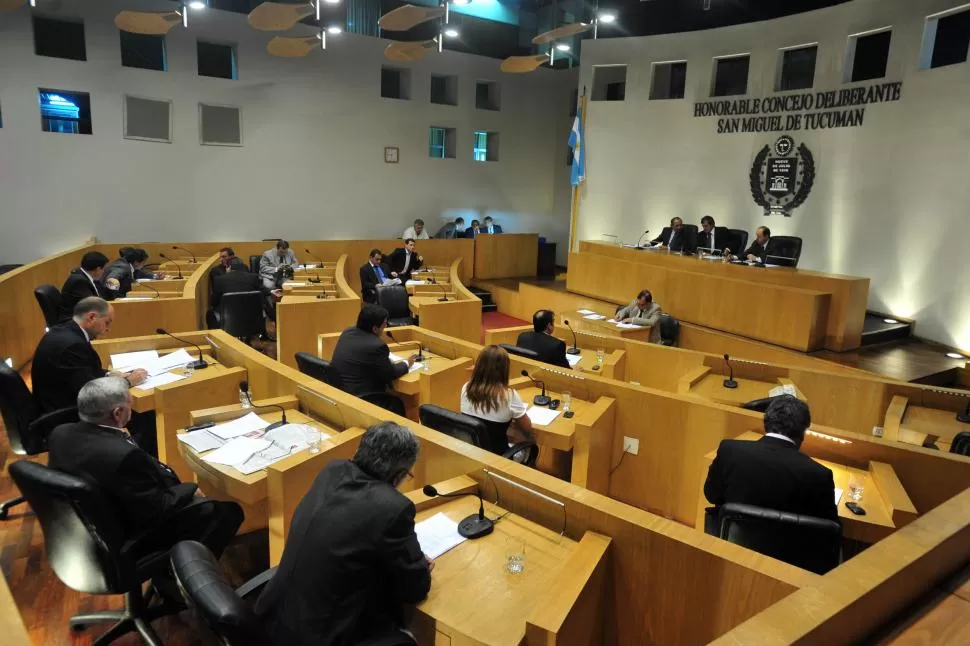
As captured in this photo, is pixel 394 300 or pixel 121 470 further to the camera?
pixel 394 300

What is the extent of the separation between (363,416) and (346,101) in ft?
33.7

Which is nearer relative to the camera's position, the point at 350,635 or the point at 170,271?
the point at 350,635

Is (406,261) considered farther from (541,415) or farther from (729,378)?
(541,415)

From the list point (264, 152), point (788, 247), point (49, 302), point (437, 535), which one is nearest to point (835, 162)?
point (788, 247)

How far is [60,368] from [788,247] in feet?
25.7

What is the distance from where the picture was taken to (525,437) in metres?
3.69

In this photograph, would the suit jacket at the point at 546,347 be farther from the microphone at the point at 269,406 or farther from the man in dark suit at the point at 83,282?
the man in dark suit at the point at 83,282

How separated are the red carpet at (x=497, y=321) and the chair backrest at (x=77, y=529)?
762cm

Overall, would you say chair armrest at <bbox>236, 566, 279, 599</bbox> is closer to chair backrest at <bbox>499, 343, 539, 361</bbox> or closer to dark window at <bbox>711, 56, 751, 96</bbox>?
chair backrest at <bbox>499, 343, 539, 361</bbox>

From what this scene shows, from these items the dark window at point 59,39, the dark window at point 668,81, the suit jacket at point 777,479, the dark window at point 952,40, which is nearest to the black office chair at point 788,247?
the dark window at point 952,40

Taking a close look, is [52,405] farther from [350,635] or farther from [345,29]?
[345,29]

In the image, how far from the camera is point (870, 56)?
8648mm

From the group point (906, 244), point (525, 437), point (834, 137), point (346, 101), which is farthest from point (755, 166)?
point (525, 437)

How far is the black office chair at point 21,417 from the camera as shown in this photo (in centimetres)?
339
